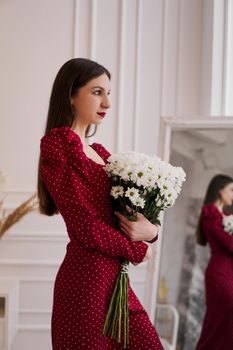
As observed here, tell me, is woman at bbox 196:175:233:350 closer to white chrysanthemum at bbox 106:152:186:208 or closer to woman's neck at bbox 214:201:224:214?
woman's neck at bbox 214:201:224:214

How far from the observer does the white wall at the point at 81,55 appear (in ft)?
11.8

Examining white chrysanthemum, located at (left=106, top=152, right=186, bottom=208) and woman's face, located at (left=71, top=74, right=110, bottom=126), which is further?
woman's face, located at (left=71, top=74, right=110, bottom=126)

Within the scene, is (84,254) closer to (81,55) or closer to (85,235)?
(85,235)

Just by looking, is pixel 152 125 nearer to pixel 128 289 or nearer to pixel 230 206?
pixel 230 206

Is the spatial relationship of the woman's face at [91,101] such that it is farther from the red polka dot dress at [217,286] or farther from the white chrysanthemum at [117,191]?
the red polka dot dress at [217,286]

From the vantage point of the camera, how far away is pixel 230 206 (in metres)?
2.94

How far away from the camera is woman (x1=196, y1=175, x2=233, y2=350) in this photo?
289cm

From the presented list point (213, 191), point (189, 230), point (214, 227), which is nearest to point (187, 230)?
point (189, 230)

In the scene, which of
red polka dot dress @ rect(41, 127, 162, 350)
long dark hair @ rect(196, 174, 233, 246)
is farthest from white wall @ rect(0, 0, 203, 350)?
red polka dot dress @ rect(41, 127, 162, 350)

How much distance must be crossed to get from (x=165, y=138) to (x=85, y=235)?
4.41ft

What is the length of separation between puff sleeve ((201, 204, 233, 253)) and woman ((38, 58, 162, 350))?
3.44 ft

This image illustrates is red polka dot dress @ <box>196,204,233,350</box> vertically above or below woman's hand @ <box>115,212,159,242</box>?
below

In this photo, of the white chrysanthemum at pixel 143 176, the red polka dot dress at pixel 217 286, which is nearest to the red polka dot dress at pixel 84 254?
the white chrysanthemum at pixel 143 176

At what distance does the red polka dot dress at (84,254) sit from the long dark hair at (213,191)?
1.15 m
